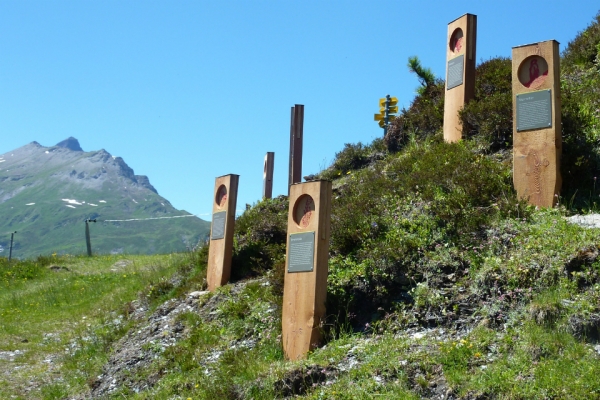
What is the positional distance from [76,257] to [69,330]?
9127 millimetres

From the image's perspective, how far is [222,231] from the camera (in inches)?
442

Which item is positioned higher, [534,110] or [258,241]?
[534,110]

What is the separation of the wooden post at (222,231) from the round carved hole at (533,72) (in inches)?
177

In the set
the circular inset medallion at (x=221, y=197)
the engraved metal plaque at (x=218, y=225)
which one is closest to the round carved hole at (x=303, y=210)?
the engraved metal plaque at (x=218, y=225)

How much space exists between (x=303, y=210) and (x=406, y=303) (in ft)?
4.94

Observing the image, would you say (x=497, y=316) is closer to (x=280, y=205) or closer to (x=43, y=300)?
(x=280, y=205)

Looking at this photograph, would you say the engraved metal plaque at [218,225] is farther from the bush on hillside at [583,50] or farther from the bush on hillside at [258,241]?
the bush on hillside at [583,50]

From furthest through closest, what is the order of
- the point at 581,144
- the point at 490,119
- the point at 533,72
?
the point at 490,119 < the point at 581,144 < the point at 533,72

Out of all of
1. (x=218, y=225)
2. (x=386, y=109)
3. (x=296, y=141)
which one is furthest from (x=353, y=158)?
(x=386, y=109)

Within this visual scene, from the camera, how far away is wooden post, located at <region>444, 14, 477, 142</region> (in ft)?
37.2

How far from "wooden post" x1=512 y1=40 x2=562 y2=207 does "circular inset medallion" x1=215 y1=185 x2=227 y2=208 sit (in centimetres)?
454

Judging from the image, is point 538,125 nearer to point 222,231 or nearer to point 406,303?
point 406,303

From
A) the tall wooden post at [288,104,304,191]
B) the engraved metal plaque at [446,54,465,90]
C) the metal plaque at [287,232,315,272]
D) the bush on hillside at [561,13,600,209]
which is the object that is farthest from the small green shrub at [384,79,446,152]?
the metal plaque at [287,232,315,272]

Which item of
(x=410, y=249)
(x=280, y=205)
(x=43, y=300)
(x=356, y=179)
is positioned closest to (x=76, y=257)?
(x=43, y=300)
